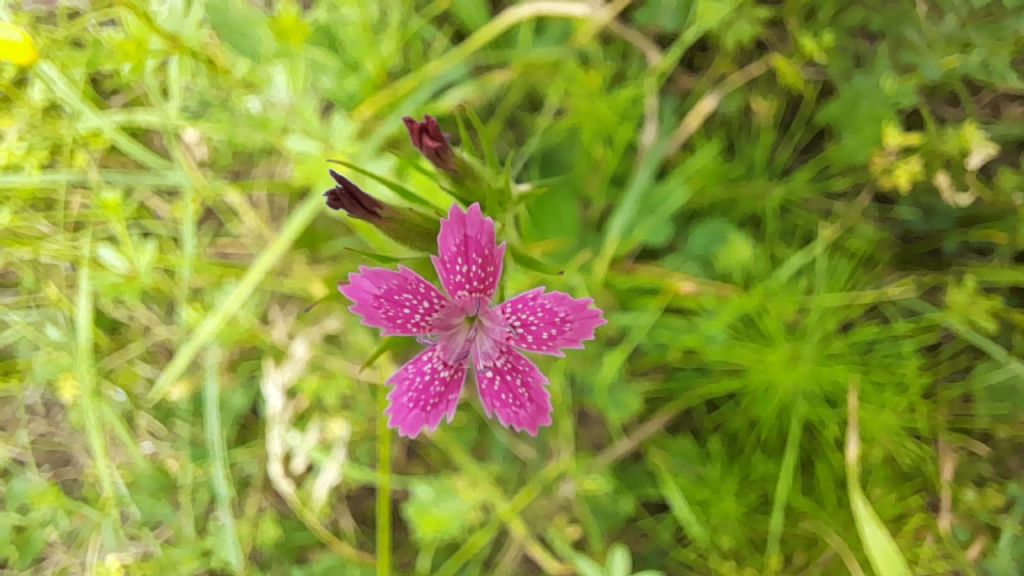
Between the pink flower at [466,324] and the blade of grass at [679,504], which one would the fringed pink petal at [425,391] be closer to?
the pink flower at [466,324]

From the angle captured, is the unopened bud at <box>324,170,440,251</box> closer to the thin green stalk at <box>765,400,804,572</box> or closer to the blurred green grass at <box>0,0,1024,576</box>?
the blurred green grass at <box>0,0,1024,576</box>

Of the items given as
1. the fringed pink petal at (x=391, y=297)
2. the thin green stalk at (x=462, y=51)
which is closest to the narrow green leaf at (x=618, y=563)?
the fringed pink petal at (x=391, y=297)

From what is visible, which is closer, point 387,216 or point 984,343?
point 387,216

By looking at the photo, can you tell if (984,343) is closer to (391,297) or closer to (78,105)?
(391,297)

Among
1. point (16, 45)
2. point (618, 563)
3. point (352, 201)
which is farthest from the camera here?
point (618, 563)

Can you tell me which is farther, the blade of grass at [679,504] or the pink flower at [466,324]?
the blade of grass at [679,504]

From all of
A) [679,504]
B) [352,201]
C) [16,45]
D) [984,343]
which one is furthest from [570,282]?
[16,45]
